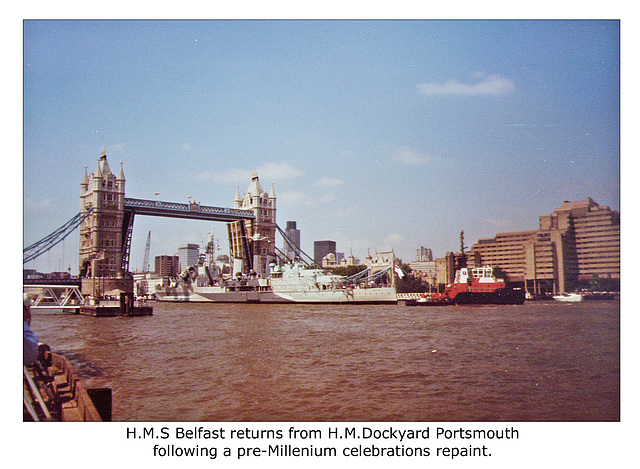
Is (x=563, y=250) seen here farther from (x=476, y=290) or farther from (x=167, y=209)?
(x=167, y=209)

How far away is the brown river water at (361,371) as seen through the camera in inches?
191

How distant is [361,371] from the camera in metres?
6.03

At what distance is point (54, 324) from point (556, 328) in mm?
8725

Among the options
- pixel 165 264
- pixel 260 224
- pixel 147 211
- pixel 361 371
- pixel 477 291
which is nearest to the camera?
pixel 361 371

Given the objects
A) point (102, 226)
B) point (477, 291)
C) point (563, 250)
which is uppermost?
point (102, 226)

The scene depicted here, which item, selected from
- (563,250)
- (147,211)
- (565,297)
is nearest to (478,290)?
(565,297)

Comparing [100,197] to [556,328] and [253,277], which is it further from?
[253,277]

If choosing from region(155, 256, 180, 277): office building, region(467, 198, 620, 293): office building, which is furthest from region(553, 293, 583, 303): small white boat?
region(155, 256, 180, 277): office building

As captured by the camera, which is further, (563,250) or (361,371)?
(563,250)

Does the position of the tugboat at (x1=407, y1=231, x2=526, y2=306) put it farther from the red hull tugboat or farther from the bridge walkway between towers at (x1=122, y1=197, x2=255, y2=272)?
the bridge walkway between towers at (x1=122, y1=197, x2=255, y2=272)

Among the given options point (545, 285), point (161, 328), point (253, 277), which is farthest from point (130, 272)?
point (253, 277)

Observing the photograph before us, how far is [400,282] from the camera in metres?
18.4

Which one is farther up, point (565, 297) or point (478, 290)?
point (565, 297)

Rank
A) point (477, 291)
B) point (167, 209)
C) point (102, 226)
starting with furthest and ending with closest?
point (477, 291), point (167, 209), point (102, 226)
